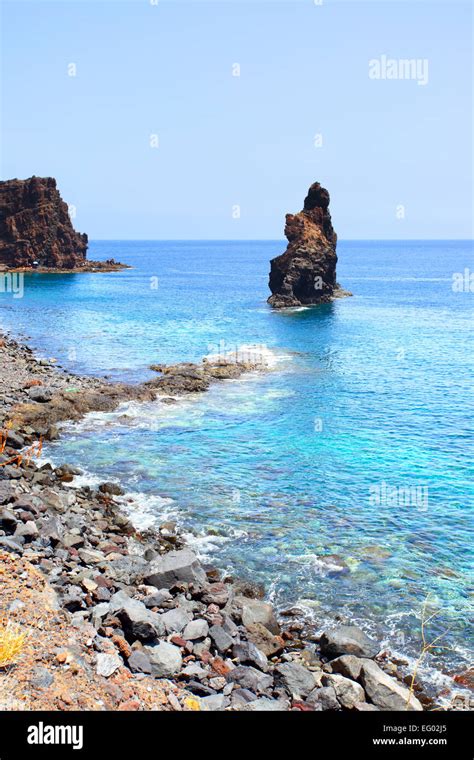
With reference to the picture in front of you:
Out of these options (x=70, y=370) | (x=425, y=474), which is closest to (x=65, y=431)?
(x=70, y=370)

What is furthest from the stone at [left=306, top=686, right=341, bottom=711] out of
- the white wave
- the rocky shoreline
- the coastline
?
the coastline

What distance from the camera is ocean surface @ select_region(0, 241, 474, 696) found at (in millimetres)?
20625

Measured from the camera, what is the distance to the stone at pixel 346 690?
562 inches

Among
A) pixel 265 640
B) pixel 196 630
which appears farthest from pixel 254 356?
pixel 196 630

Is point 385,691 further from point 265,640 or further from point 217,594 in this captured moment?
point 217,594

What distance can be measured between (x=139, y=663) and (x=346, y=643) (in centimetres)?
599

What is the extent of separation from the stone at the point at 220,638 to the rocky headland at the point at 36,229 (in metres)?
163

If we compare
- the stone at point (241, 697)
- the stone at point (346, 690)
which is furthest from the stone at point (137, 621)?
the stone at point (346, 690)

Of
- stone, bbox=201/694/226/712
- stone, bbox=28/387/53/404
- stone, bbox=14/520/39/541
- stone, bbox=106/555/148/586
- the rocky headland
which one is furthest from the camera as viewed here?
the rocky headland

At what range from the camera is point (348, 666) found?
611 inches

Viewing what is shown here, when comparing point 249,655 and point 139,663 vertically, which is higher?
point 139,663

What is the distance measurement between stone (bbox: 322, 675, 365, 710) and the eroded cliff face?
167m

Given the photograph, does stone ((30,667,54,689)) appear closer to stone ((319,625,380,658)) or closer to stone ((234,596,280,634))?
stone ((234,596,280,634))
